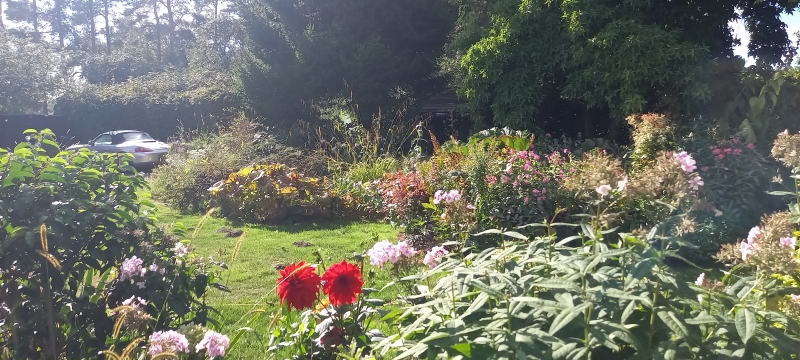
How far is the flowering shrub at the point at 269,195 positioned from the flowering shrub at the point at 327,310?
525cm

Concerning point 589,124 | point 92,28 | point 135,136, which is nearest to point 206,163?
point 589,124

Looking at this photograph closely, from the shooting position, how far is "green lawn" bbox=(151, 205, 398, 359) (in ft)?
12.8

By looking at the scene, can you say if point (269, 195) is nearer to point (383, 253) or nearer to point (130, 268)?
point (130, 268)

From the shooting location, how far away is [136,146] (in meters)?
16.2

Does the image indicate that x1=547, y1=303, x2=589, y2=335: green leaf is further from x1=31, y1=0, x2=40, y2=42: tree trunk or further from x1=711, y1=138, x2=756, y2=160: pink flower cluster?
x1=31, y1=0, x2=40, y2=42: tree trunk

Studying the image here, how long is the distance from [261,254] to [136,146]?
11.6 meters

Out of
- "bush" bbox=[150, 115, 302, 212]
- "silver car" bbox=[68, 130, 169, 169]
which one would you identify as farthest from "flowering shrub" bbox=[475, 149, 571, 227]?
"silver car" bbox=[68, 130, 169, 169]

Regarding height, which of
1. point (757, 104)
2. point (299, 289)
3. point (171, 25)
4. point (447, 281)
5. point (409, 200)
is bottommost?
point (409, 200)

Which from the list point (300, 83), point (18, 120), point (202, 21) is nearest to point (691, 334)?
point (300, 83)

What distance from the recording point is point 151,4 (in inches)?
1673

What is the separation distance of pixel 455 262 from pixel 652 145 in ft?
14.7

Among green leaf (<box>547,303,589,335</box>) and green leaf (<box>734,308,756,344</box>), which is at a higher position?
green leaf (<box>547,303,589,335</box>)

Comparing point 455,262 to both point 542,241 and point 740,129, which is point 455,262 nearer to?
point 542,241

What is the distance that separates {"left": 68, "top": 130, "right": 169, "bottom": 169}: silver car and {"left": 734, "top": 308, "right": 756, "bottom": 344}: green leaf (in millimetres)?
14552
